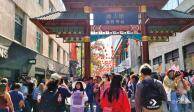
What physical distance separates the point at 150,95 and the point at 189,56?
13.5m

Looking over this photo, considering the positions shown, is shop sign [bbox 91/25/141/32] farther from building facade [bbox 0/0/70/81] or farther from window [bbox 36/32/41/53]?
window [bbox 36/32/41/53]

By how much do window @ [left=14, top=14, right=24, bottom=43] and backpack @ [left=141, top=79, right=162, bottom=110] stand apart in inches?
564

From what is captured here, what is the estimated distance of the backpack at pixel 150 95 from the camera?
17.7 ft

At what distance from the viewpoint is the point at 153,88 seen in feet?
17.8

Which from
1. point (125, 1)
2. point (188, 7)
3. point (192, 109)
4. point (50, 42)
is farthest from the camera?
point (50, 42)

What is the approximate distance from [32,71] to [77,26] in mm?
6771

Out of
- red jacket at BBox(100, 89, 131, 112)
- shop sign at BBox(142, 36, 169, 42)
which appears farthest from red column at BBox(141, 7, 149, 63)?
red jacket at BBox(100, 89, 131, 112)

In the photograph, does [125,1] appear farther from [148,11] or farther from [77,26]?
[77,26]

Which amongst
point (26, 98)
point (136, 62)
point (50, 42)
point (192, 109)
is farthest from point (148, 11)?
point (136, 62)

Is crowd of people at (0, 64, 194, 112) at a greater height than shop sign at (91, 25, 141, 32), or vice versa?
shop sign at (91, 25, 141, 32)

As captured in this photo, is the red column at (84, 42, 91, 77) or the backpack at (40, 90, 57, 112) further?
the red column at (84, 42, 91, 77)

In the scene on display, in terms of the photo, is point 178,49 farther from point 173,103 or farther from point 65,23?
point 173,103

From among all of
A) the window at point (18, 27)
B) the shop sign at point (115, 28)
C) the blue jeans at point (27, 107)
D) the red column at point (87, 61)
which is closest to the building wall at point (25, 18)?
the window at point (18, 27)

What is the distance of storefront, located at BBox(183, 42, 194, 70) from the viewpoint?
57.1 feet
